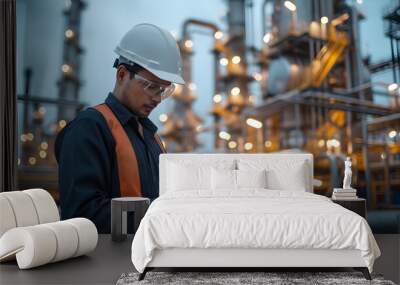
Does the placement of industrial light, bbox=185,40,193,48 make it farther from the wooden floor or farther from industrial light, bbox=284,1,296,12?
the wooden floor

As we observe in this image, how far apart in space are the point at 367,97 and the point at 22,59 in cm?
417

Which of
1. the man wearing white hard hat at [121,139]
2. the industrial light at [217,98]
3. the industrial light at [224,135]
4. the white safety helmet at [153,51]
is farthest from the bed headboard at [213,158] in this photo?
the industrial light at [217,98]

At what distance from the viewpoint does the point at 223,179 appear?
3863 mm

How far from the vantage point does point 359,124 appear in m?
5.38

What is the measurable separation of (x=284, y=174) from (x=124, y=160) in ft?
4.76

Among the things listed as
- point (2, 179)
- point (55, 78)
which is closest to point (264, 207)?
point (2, 179)

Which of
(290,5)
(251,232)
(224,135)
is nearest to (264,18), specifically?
(290,5)

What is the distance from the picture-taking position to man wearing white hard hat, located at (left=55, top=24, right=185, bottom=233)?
392cm

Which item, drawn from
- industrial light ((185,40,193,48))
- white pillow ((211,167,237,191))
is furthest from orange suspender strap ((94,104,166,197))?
industrial light ((185,40,193,48))

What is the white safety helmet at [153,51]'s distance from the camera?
173 inches

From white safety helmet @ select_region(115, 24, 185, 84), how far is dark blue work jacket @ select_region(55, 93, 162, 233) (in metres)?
0.53

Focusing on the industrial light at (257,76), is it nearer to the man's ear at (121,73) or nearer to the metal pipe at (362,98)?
the metal pipe at (362,98)

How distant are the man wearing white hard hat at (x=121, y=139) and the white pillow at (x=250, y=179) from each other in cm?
87

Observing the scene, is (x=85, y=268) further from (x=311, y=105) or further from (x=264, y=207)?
(x=311, y=105)
